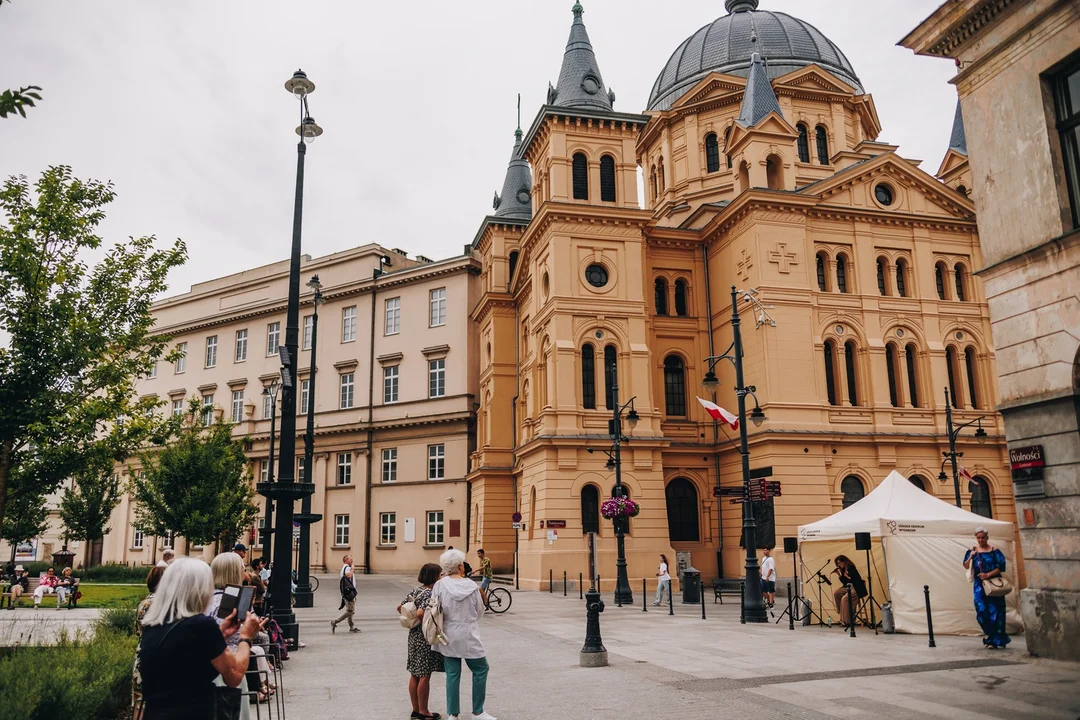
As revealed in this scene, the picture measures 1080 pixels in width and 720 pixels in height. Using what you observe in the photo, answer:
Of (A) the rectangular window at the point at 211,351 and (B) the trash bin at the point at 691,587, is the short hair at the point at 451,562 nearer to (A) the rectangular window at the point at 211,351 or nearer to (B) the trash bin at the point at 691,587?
(B) the trash bin at the point at 691,587

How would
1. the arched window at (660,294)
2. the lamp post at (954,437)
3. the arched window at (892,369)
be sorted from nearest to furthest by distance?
the lamp post at (954,437) → the arched window at (892,369) → the arched window at (660,294)

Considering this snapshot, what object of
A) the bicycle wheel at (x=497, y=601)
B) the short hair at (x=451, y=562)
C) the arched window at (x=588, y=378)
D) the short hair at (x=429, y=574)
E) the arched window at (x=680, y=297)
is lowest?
the bicycle wheel at (x=497, y=601)

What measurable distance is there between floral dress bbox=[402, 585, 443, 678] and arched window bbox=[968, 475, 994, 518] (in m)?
32.1

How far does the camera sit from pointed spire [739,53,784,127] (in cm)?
3825

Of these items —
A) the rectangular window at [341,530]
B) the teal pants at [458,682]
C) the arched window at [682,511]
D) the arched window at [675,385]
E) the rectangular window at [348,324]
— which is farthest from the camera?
the rectangular window at [348,324]

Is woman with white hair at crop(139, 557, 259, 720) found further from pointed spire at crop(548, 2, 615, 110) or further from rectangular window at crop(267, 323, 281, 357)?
rectangular window at crop(267, 323, 281, 357)

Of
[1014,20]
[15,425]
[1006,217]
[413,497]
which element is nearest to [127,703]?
[15,425]

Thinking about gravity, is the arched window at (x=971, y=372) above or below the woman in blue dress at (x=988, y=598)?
above

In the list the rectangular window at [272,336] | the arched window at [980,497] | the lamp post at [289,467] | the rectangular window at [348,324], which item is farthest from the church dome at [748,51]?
the lamp post at [289,467]

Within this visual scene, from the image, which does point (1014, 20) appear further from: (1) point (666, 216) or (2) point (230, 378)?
(2) point (230, 378)

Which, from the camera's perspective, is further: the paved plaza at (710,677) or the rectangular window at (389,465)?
the rectangular window at (389,465)

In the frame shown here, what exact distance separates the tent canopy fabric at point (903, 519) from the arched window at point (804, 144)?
94.1 feet

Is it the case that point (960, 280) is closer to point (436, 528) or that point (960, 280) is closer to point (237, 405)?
point (436, 528)

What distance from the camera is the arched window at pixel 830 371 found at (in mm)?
35125
